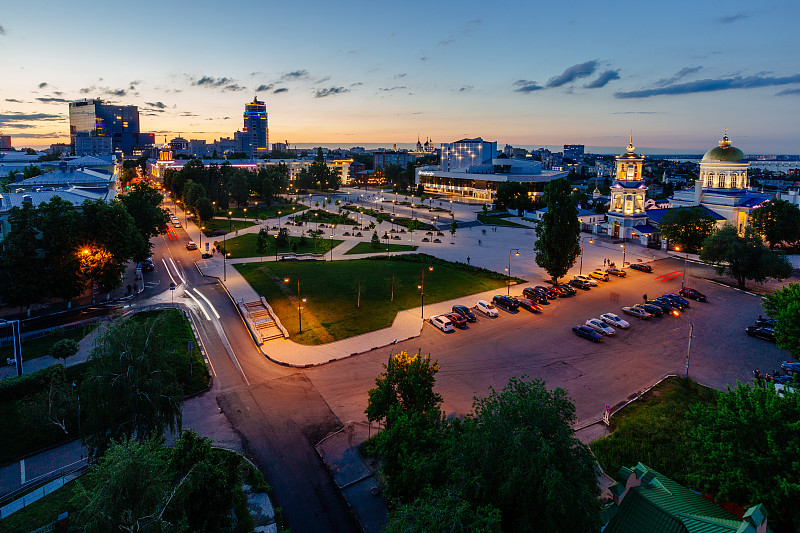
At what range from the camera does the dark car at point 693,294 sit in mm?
41719

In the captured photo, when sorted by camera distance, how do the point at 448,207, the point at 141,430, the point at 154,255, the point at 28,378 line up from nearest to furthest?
the point at 141,430, the point at 28,378, the point at 154,255, the point at 448,207

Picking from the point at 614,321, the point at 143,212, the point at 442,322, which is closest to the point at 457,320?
the point at 442,322

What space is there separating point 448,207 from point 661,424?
99.8 meters

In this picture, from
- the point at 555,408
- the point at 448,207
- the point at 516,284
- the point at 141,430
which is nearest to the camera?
the point at 555,408

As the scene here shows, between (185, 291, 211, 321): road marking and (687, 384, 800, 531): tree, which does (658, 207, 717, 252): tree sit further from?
(185, 291, 211, 321): road marking

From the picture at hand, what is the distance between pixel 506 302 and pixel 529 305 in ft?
6.86

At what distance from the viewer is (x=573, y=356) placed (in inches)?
1188

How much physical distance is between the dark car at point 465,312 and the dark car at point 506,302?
4.12 meters

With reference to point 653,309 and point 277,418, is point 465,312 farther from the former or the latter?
point 277,418

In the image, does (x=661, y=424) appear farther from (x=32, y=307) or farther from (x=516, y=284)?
(x=32, y=307)

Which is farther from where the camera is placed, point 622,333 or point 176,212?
point 176,212

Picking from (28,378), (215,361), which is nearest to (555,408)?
(215,361)

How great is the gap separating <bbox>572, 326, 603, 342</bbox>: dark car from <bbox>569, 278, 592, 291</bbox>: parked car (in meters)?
13.3

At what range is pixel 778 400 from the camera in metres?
14.6
